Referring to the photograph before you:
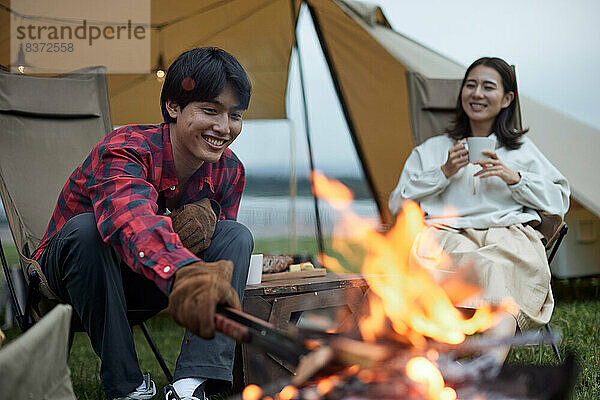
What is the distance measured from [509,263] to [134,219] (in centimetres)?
110

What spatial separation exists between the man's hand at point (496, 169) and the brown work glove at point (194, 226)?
0.95 metres

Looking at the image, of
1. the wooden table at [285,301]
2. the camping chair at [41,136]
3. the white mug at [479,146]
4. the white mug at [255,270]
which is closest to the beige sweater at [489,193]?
the white mug at [479,146]

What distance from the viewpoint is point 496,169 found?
1.91 m

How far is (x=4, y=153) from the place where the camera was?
1.98 metres

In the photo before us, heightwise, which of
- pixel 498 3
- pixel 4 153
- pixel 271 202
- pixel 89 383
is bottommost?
pixel 89 383

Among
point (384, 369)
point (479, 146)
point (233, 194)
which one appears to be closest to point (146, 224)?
point (384, 369)

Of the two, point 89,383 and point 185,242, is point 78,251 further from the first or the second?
point 89,383

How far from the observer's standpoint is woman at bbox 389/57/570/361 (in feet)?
5.65

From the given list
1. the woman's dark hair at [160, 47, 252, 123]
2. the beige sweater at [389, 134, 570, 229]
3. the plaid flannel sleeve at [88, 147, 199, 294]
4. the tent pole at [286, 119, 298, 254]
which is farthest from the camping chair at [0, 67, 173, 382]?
the tent pole at [286, 119, 298, 254]

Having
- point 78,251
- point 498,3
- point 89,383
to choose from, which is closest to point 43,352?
point 78,251

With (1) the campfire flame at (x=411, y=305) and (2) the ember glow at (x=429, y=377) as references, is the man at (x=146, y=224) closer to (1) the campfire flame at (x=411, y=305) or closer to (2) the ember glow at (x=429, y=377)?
(1) the campfire flame at (x=411, y=305)

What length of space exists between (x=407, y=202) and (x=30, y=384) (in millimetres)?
1510

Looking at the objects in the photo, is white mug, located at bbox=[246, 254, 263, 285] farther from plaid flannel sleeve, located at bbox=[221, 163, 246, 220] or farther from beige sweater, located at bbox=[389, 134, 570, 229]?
beige sweater, located at bbox=[389, 134, 570, 229]

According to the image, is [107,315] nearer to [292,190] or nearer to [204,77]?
[204,77]
